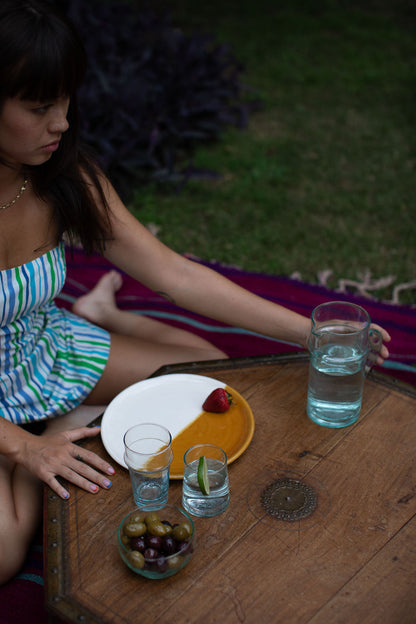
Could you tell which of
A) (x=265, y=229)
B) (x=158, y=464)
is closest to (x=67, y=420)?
(x=158, y=464)

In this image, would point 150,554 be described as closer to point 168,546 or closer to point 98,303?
point 168,546

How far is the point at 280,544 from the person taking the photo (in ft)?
4.91

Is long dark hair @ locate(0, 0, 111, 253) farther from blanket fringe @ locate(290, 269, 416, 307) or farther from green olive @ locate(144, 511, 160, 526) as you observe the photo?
blanket fringe @ locate(290, 269, 416, 307)

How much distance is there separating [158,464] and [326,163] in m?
3.86

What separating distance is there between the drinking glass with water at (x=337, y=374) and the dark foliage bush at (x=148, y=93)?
2.66 meters

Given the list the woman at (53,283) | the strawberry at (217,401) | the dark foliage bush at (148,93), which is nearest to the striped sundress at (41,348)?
the woman at (53,283)

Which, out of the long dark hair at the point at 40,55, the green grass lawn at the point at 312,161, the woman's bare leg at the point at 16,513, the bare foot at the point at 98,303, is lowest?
the green grass lawn at the point at 312,161

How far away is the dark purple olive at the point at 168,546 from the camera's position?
1.41 metres

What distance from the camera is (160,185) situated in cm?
472

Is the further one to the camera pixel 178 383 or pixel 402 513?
pixel 178 383

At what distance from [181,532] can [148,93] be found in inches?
173

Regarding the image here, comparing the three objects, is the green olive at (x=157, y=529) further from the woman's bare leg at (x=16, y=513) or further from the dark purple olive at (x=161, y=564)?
the woman's bare leg at (x=16, y=513)

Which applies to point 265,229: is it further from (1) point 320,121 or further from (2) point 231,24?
(2) point 231,24

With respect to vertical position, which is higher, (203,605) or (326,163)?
(203,605)
